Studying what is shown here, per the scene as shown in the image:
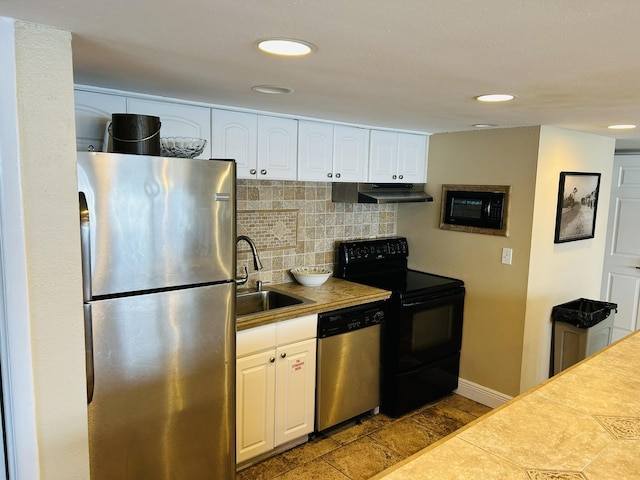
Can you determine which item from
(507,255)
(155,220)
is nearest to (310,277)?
(507,255)

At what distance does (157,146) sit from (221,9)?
3.30ft

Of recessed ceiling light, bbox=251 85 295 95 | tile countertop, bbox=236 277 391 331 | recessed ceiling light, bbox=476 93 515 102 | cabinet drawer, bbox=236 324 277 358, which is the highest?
recessed ceiling light, bbox=251 85 295 95

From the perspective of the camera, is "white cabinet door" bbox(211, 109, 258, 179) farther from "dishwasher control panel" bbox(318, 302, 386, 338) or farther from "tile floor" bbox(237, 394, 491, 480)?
"tile floor" bbox(237, 394, 491, 480)

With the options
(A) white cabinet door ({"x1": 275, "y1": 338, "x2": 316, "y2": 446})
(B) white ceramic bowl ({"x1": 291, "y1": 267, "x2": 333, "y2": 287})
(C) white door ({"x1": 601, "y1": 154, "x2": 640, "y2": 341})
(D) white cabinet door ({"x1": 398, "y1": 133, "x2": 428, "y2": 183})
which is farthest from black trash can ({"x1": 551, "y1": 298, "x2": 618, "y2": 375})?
(A) white cabinet door ({"x1": 275, "y1": 338, "x2": 316, "y2": 446})

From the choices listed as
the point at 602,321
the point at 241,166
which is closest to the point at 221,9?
the point at 241,166

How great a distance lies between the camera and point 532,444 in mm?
1250

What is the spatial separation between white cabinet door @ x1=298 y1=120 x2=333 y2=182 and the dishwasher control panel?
895mm

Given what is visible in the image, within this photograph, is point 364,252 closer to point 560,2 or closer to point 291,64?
point 291,64

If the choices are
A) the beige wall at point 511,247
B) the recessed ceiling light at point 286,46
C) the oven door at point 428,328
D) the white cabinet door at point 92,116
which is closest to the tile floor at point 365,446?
the oven door at point 428,328

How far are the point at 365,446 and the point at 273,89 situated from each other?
2.23m

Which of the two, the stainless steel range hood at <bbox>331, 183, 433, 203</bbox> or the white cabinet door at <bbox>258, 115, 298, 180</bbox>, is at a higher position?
the white cabinet door at <bbox>258, 115, 298, 180</bbox>

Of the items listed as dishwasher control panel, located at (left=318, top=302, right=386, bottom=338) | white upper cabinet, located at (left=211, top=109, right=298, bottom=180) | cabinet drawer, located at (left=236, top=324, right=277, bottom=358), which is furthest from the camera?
dishwasher control panel, located at (left=318, top=302, right=386, bottom=338)

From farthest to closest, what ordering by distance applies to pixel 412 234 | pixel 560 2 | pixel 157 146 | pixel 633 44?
1. pixel 412 234
2. pixel 157 146
3. pixel 633 44
4. pixel 560 2

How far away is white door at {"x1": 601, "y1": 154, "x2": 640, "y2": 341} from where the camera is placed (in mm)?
4508
